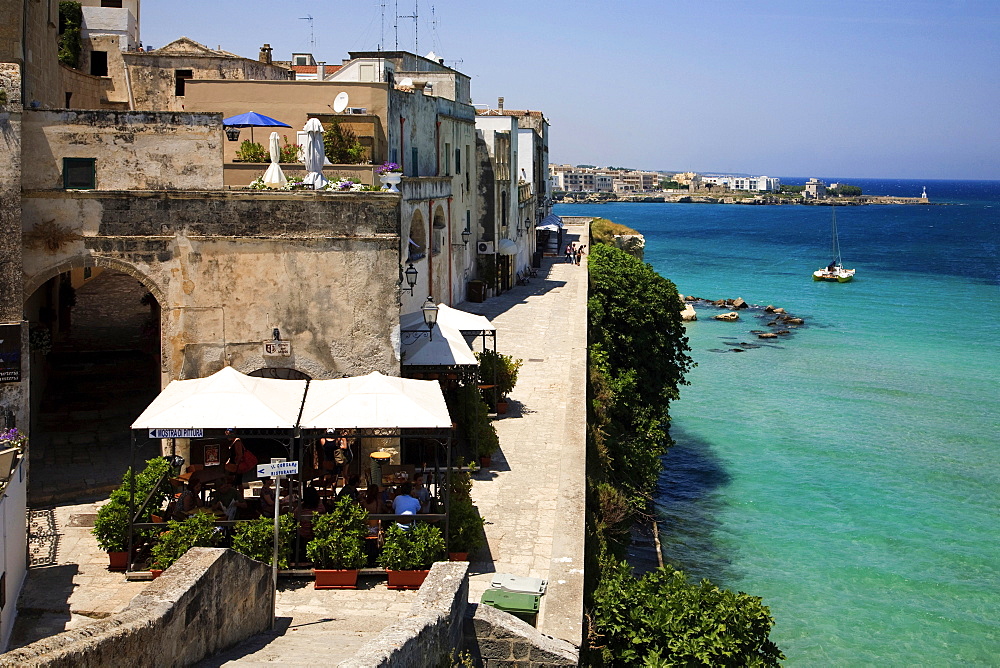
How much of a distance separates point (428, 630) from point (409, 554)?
149 inches

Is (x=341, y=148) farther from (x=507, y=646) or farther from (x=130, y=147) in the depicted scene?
(x=507, y=646)

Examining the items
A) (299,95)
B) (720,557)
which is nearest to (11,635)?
(299,95)

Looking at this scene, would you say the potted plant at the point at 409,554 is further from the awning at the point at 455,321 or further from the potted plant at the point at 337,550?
the awning at the point at 455,321

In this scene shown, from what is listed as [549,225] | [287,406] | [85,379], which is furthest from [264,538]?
[549,225]

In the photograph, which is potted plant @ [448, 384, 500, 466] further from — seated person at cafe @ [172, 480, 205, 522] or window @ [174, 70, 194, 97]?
window @ [174, 70, 194, 97]

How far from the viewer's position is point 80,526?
1388cm

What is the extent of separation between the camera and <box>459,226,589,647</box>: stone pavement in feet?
39.6

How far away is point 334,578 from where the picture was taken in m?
12.1

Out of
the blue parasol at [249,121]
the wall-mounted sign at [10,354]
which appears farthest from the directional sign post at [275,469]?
the blue parasol at [249,121]

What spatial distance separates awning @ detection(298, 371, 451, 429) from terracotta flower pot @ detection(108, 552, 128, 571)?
2.62 meters

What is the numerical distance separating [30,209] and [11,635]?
691 cm

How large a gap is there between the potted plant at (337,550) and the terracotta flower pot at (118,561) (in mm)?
2188

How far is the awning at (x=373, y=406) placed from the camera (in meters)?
12.8

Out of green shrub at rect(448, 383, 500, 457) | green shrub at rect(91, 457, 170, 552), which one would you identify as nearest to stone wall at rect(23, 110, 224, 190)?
green shrub at rect(91, 457, 170, 552)
